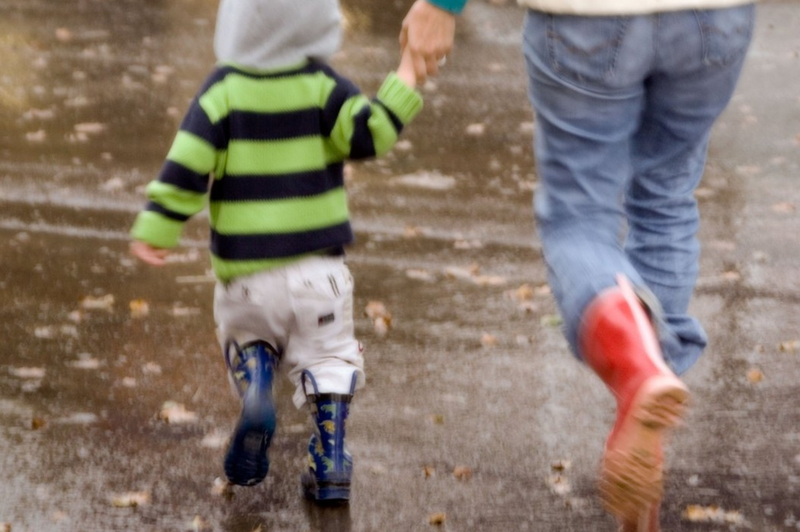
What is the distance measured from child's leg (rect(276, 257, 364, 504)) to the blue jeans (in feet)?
2.25

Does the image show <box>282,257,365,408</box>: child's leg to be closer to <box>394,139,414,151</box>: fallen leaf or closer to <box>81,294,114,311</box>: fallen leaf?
<box>81,294,114,311</box>: fallen leaf

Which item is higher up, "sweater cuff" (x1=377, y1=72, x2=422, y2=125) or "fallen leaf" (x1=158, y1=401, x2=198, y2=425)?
"sweater cuff" (x1=377, y1=72, x2=422, y2=125)

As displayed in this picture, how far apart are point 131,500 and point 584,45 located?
1911mm

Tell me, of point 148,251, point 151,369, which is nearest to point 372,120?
point 148,251

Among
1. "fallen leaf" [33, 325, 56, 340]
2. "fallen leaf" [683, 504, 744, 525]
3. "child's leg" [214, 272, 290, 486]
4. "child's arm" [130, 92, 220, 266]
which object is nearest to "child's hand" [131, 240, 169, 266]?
"child's arm" [130, 92, 220, 266]

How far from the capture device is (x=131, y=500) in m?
3.61

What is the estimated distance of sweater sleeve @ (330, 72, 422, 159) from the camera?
3.32 m

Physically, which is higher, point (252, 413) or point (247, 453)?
point (252, 413)

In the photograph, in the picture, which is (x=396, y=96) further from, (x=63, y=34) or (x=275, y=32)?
(x=63, y=34)

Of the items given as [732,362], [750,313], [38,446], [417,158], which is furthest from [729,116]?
[38,446]

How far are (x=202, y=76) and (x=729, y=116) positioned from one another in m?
3.63

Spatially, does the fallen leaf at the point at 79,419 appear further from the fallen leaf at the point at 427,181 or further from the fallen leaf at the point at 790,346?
the fallen leaf at the point at 427,181

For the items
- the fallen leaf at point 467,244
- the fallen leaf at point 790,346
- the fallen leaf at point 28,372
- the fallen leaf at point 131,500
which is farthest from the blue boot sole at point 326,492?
the fallen leaf at point 467,244

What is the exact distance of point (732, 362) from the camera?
466cm
